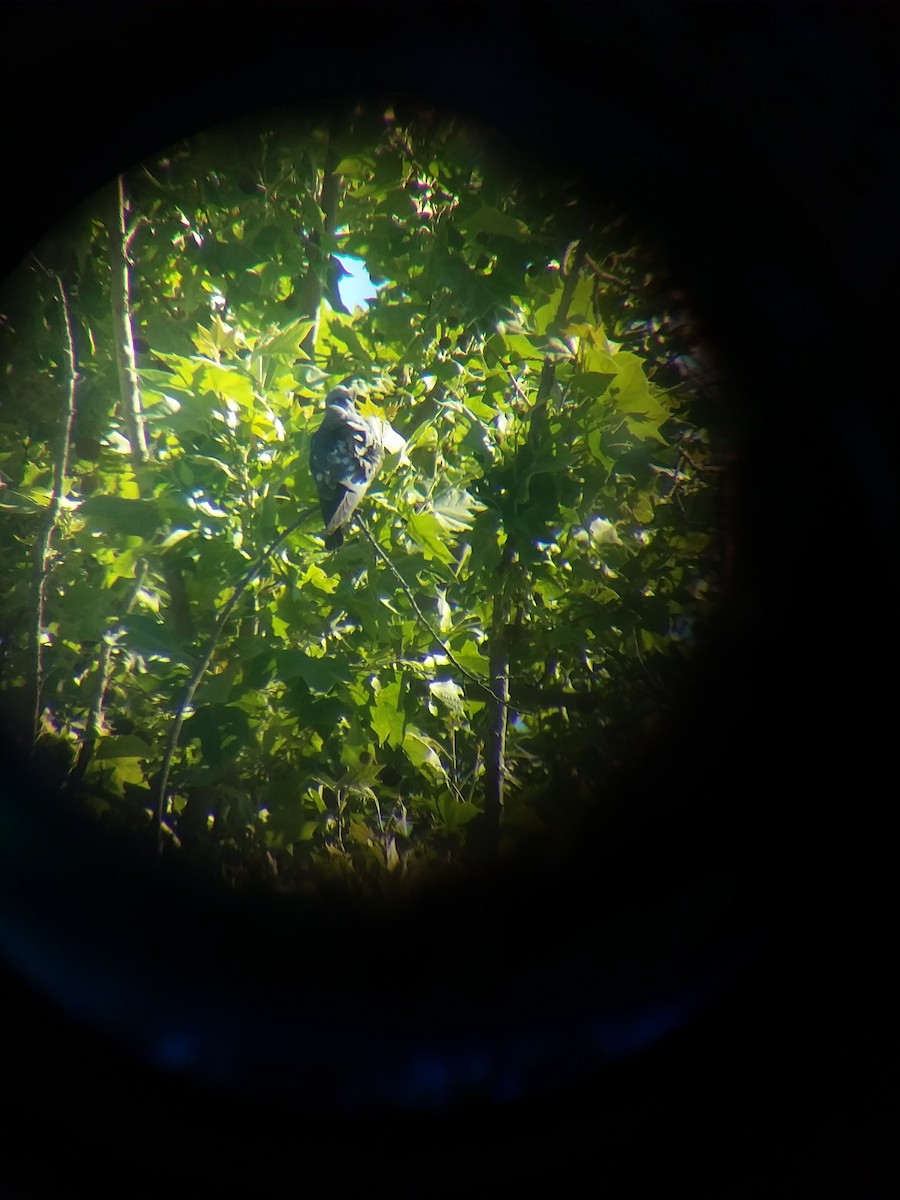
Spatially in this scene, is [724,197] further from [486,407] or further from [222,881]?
[222,881]

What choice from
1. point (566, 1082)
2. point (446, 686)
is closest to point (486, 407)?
point (446, 686)

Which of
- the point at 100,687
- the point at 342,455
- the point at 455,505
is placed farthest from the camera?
the point at 100,687

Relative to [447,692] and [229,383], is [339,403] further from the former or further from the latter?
[447,692]

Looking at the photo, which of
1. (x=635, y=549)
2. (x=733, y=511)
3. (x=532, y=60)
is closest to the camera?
(x=532, y=60)

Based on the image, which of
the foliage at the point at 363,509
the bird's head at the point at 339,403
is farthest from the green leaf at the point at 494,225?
the bird's head at the point at 339,403

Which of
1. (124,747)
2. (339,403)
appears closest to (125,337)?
(339,403)

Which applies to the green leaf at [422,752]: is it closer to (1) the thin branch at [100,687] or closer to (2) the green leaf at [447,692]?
(2) the green leaf at [447,692]

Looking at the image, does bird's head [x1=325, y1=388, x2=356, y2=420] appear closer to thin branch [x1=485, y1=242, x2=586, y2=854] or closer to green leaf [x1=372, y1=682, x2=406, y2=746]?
thin branch [x1=485, y1=242, x2=586, y2=854]
